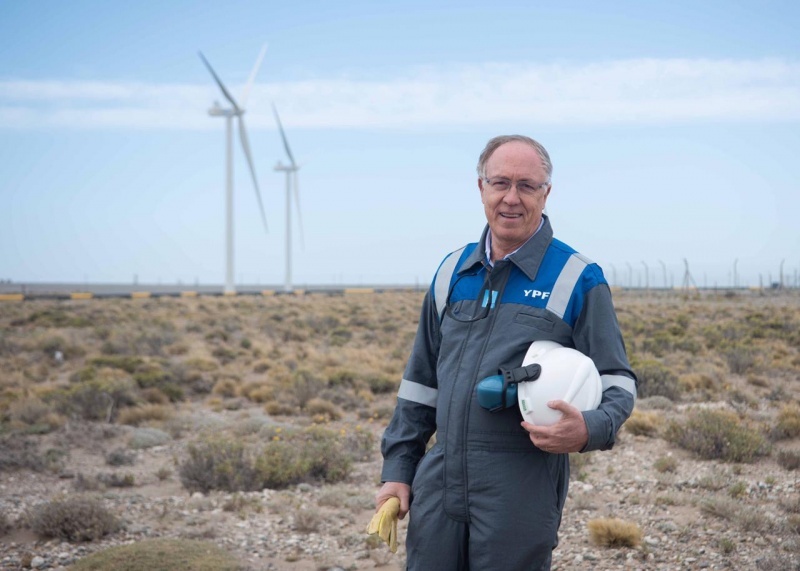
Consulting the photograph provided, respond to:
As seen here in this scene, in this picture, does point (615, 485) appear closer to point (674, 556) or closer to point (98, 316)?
point (674, 556)

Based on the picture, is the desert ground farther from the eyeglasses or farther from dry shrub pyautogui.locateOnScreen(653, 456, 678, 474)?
the eyeglasses

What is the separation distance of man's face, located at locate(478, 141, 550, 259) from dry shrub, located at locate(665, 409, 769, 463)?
22.6 ft

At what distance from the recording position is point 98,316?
1207 inches

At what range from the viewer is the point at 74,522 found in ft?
22.1

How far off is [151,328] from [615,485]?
19.8 metres

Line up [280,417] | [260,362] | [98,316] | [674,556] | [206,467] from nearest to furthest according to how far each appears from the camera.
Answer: [674,556]
[206,467]
[280,417]
[260,362]
[98,316]

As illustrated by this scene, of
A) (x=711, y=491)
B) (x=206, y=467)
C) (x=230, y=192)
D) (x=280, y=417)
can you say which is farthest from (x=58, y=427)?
(x=230, y=192)

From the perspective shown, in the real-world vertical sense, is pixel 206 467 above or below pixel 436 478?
below

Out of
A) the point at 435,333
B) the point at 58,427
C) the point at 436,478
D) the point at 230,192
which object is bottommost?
the point at 58,427

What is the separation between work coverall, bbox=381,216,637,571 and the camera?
2652 millimetres

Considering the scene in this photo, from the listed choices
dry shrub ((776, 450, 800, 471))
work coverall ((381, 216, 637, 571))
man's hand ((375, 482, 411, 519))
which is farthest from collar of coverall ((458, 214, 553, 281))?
dry shrub ((776, 450, 800, 471))

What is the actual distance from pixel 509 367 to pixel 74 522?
18.1 ft

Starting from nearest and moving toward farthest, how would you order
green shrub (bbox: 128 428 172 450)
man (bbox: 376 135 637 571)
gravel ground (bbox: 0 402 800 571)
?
man (bbox: 376 135 637 571) < gravel ground (bbox: 0 402 800 571) < green shrub (bbox: 128 428 172 450)

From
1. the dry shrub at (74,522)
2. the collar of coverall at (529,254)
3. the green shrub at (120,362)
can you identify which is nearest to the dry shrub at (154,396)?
the green shrub at (120,362)
